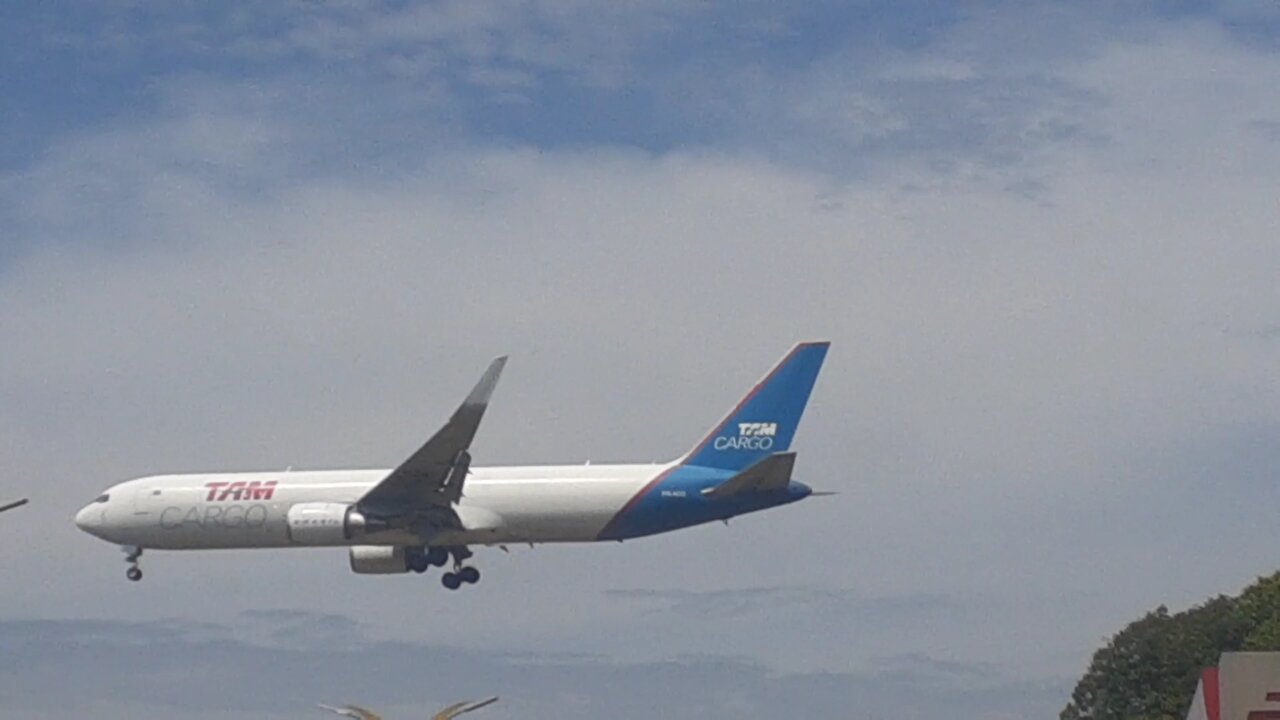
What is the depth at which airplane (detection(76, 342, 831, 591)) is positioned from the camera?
58531 mm

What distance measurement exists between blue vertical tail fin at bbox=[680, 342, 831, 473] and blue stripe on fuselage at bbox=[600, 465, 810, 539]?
1042 mm

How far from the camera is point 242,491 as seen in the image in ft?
205

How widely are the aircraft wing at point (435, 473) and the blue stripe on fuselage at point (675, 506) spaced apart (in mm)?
4280

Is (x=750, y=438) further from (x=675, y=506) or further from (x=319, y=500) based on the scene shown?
(x=319, y=500)

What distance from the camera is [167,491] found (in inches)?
2489

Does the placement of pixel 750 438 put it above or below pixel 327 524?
above

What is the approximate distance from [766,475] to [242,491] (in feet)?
51.1

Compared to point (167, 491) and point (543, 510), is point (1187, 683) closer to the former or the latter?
point (543, 510)

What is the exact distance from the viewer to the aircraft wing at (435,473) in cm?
5869

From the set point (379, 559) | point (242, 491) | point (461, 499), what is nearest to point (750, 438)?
point (461, 499)

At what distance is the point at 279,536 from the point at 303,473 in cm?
218

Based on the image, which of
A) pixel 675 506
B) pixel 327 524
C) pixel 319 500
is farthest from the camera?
pixel 319 500

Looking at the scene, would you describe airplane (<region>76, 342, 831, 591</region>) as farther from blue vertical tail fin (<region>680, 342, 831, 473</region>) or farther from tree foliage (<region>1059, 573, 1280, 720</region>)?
tree foliage (<region>1059, 573, 1280, 720</region>)

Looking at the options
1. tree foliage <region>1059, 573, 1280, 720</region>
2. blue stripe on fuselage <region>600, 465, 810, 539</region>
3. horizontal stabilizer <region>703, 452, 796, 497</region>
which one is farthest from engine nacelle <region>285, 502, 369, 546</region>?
tree foliage <region>1059, 573, 1280, 720</region>
